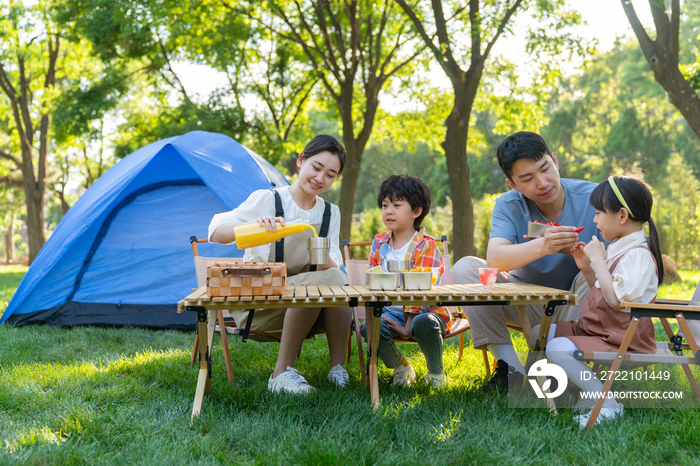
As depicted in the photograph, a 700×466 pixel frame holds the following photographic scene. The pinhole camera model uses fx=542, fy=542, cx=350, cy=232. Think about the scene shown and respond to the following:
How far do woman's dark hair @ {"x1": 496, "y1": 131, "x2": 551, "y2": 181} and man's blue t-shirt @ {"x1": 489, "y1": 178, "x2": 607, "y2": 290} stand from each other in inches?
9.6

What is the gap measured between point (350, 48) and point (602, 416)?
841cm

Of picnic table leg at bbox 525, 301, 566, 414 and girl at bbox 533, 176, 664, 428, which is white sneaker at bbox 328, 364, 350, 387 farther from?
girl at bbox 533, 176, 664, 428

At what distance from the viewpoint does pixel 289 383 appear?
2.56 m

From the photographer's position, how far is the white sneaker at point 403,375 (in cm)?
282

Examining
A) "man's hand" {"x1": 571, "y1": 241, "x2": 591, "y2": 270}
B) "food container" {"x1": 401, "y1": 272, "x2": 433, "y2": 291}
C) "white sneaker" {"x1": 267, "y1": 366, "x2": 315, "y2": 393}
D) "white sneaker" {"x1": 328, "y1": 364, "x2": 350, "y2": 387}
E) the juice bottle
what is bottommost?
"white sneaker" {"x1": 328, "y1": 364, "x2": 350, "y2": 387}

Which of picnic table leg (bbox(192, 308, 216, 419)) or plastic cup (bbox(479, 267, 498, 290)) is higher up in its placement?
plastic cup (bbox(479, 267, 498, 290))

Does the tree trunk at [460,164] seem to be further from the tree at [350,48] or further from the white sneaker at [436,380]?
the white sneaker at [436,380]

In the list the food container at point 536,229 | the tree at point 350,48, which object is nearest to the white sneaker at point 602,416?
the food container at point 536,229

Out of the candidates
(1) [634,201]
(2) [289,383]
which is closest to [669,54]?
(1) [634,201]

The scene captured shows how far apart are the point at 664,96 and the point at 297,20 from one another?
17414 mm

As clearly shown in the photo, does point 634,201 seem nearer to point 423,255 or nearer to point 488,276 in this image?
point 488,276

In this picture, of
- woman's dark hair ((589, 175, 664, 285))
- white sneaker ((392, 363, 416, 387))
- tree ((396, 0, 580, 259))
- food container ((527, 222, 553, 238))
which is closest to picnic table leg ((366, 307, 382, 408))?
white sneaker ((392, 363, 416, 387))

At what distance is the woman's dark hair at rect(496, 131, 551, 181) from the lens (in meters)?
2.52

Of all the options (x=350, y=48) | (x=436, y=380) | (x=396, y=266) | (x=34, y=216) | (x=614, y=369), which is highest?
(x=350, y=48)
